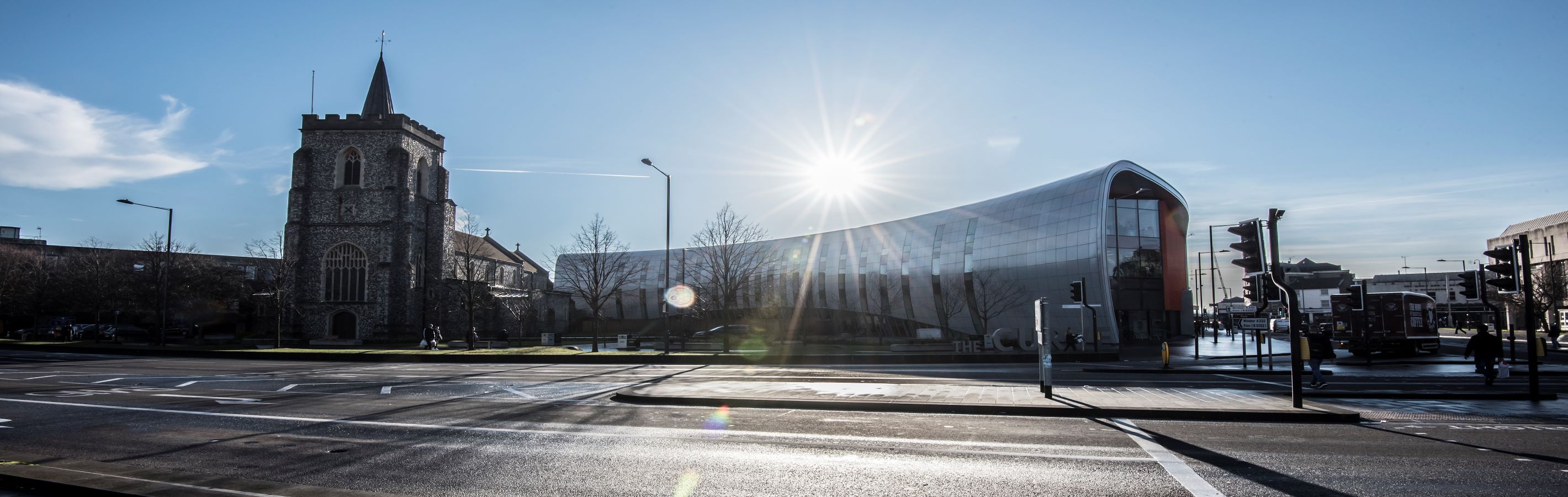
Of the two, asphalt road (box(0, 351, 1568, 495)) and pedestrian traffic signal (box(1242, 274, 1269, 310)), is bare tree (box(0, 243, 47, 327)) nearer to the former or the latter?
asphalt road (box(0, 351, 1568, 495))

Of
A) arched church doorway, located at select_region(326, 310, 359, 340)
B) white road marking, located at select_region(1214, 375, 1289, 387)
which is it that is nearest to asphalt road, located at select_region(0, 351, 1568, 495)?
white road marking, located at select_region(1214, 375, 1289, 387)

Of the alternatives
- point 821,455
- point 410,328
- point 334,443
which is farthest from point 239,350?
point 821,455

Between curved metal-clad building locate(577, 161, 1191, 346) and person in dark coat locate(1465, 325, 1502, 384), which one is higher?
curved metal-clad building locate(577, 161, 1191, 346)

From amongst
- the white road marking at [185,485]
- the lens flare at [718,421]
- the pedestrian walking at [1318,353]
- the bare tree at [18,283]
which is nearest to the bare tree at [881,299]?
the pedestrian walking at [1318,353]

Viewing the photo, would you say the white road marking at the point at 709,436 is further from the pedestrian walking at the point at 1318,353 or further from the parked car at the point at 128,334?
the parked car at the point at 128,334

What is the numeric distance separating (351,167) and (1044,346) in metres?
56.3

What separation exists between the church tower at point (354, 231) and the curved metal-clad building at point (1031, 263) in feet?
102

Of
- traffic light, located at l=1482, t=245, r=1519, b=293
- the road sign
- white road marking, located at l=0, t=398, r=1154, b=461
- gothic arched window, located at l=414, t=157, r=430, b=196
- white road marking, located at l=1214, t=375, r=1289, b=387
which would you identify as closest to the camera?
white road marking, located at l=0, t=398, r=1154, b=461

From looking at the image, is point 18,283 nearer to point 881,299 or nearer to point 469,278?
point 469,278

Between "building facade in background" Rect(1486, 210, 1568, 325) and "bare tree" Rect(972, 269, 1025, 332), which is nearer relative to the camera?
"bare tree" Rect(972, 269, 1025, 332)

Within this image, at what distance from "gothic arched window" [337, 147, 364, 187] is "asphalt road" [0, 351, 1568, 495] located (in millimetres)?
44555

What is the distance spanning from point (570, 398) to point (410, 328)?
153ft

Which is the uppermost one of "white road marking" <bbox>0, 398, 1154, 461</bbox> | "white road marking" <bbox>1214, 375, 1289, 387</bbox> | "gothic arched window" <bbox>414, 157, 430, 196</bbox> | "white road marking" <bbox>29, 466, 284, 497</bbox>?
"gothic arched window" <bbox>414, 157, 430, 196</bbox>

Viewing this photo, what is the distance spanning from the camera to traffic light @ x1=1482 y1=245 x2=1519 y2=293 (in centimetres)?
1622
